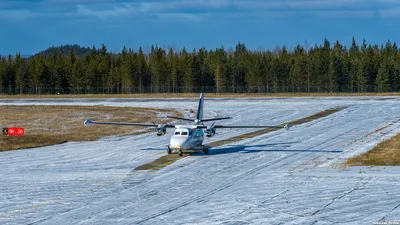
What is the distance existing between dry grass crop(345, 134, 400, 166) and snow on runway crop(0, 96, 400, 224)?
118cm

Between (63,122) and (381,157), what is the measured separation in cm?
4527

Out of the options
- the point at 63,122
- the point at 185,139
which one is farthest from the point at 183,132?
the point at 63,122

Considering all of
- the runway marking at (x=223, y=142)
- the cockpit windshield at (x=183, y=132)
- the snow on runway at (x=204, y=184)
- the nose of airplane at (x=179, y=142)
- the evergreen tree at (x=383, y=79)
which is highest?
the evergreen tree at (x=383, y=79)

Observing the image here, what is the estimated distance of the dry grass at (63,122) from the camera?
198ft

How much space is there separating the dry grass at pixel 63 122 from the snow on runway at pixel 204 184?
451 cm

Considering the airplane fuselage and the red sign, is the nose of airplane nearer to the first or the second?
the airplane fuselage

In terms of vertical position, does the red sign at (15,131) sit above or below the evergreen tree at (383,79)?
below

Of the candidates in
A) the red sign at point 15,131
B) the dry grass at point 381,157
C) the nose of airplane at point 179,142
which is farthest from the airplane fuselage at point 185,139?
the red sign at point 15,131

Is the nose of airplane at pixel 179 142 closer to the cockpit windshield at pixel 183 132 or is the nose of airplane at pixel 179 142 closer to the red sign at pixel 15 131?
the cockpit windshield at pixel 183 132

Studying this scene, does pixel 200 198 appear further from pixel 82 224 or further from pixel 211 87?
pixel 211 87

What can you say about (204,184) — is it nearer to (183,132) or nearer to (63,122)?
(183,132)

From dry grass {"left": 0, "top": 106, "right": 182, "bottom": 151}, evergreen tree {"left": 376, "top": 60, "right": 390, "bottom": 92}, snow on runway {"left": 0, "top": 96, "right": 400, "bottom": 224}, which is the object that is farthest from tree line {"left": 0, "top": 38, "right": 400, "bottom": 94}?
snow on runway {"left": 0, "top": 96, "right": 400, "bottom": 224}

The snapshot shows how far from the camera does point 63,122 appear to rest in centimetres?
8019

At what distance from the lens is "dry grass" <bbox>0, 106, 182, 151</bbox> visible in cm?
6025
